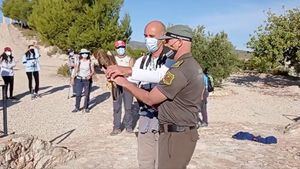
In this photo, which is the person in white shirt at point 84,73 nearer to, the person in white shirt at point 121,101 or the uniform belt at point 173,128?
the person in white shirt at point 121,101

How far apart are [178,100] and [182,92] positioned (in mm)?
73

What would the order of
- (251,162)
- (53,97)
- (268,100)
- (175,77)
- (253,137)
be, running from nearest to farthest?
(175,77) → (251,162) → (253,137) → (53,97) → (268,100)

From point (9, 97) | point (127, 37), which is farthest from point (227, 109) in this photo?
point (127, 37)

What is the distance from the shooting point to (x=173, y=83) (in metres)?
3.28

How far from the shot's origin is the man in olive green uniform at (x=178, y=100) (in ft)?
10.9

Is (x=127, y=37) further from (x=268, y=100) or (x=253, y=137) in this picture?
(x=253, y=137)

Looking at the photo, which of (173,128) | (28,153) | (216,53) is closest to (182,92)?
(173,128)

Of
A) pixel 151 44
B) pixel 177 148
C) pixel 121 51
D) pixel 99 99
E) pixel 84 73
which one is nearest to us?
pixel 177 148

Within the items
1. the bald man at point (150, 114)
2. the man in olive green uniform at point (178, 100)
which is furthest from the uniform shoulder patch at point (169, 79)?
the bald man at point (150, 114)

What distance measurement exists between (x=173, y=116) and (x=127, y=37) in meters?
21.6

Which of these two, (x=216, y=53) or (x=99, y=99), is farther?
(x=216, y=53)

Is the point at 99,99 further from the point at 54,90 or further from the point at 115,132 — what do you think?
the point at 115,132

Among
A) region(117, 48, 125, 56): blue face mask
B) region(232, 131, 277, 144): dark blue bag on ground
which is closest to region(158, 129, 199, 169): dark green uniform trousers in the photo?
region(117, 48, 125, 56): blue face mask

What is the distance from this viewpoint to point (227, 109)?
13414 mm
